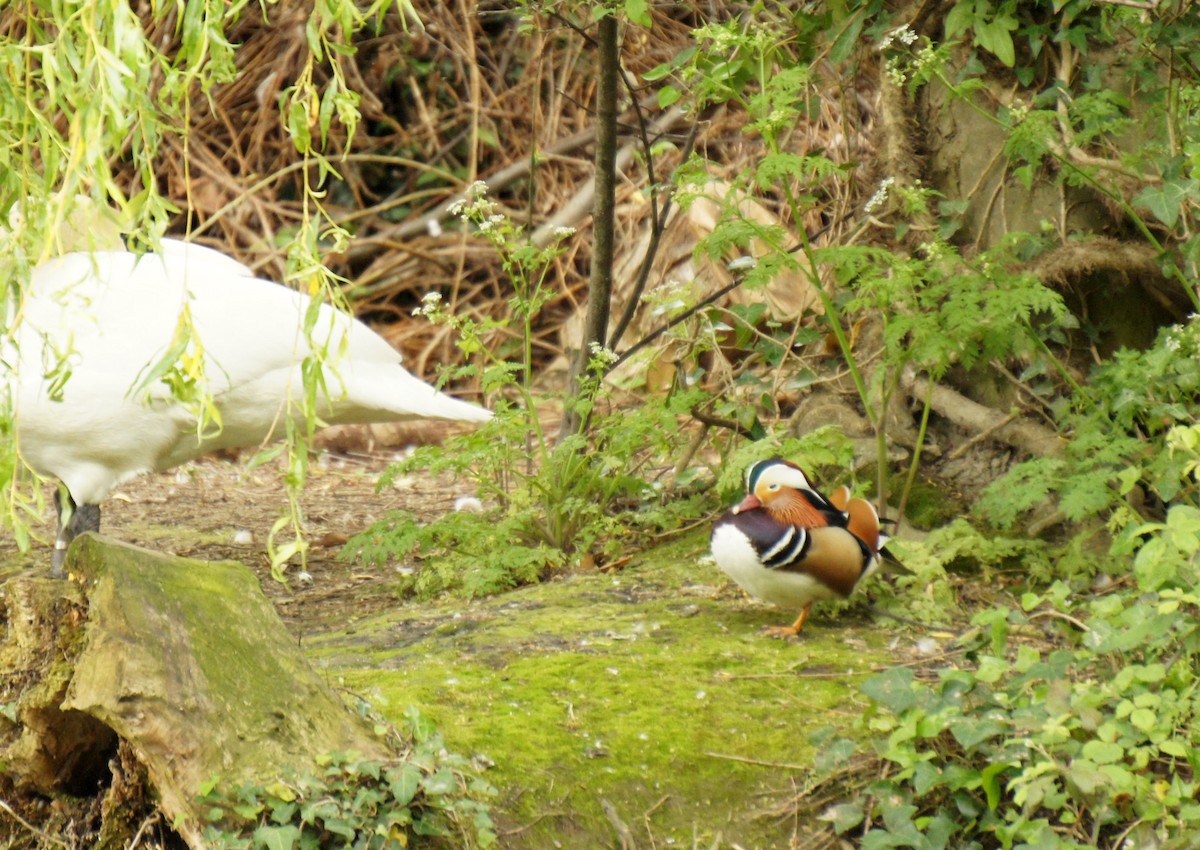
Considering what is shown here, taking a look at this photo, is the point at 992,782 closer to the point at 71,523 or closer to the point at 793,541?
the point at 793,541

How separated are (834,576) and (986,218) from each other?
5.18ft

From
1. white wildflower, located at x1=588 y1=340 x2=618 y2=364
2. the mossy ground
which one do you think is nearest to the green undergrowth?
the mossy ground

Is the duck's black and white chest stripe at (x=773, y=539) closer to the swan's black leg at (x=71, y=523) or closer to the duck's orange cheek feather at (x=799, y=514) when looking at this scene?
the duck's orange cheek feather at (x=799, y=514)

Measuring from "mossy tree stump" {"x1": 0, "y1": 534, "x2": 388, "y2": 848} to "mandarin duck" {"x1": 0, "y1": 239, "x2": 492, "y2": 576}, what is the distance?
1258 millimetres

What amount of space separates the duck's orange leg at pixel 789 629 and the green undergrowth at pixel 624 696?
0.03 metres

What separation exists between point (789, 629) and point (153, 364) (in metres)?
1.99

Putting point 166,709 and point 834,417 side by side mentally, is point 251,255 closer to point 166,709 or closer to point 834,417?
point 834,417

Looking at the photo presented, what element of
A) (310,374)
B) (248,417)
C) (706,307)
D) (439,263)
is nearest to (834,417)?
(706,307)

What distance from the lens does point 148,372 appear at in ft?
13.4

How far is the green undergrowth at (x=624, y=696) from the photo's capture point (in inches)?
111

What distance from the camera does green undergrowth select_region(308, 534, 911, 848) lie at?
282 cm

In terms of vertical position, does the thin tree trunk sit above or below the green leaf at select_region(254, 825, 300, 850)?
above

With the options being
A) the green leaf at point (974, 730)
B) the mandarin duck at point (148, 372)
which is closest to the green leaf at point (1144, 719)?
the green leaf at point (974, 730)

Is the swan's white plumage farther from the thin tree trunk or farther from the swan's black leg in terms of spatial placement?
the thin tree trunk
